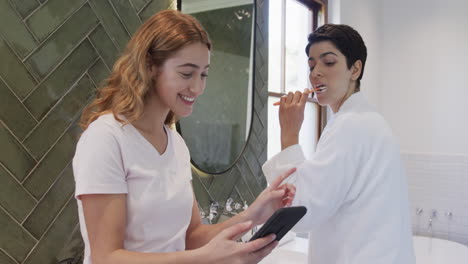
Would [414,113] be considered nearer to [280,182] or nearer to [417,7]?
[417,7]

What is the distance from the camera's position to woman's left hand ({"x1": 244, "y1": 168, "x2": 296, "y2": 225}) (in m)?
1.19

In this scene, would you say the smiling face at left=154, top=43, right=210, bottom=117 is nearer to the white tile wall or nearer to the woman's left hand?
the woman's left hand

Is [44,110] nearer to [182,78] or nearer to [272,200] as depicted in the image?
[182,78]

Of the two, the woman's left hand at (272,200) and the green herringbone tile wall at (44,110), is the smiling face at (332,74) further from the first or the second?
the green herringbone tile wall at (44,110)

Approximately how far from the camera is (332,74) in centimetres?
135

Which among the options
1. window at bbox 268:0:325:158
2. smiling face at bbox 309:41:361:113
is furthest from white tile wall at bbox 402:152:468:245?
smiling face at bbox 309:41:361:113

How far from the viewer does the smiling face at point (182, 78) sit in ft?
3.22

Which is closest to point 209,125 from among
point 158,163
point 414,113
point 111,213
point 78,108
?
point 78,108

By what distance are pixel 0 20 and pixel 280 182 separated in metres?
0.89

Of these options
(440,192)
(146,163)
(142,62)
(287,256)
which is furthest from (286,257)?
(440,192)

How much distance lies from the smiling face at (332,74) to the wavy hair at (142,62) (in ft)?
1.74

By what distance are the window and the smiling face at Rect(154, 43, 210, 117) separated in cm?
163

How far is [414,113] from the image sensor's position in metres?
3.59

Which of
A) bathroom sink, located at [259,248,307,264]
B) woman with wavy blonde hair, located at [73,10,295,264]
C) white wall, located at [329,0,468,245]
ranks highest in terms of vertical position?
woman with wavy blonde hair, located at [73,10,295,264]
